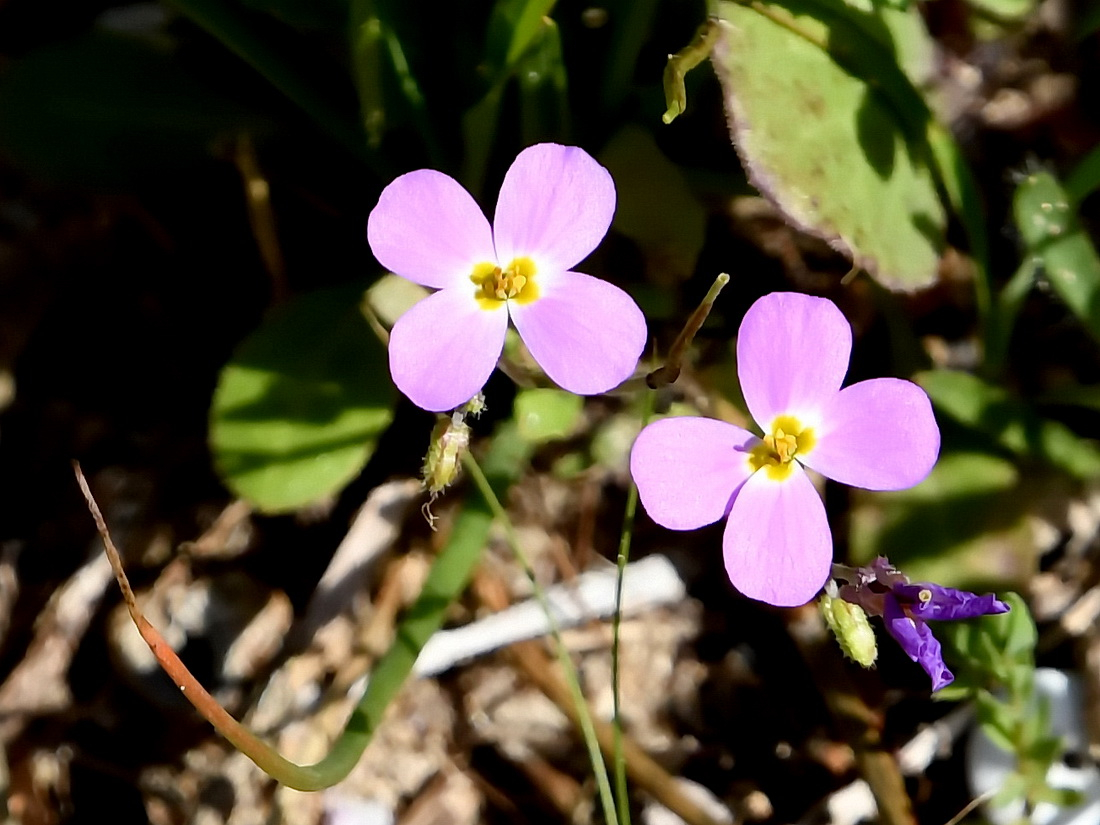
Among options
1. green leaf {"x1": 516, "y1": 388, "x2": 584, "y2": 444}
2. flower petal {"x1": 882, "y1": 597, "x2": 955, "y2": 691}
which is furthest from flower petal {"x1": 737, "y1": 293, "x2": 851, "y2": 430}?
green leaf {"x1": 516, "y1": 388, "x2": 584, "y2": 444}

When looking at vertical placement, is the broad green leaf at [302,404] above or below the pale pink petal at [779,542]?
below

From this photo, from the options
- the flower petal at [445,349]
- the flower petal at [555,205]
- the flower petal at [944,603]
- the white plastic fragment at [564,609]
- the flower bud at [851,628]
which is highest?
the flower petal at [555,205]

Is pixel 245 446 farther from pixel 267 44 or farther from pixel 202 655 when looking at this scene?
pixel 267 44

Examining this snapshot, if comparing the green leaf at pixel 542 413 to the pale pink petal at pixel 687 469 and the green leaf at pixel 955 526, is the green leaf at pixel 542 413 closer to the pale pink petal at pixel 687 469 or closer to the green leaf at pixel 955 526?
the pale pink petal at pixel 687 469

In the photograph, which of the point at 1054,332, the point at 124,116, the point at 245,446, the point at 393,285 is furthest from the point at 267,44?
the point at 1054,332

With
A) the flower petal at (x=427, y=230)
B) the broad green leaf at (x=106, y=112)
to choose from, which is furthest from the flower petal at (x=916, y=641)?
the broad green leaf at (x=106, y=112)

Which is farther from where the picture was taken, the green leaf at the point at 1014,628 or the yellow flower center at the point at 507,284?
the green leaf at the point at 1014,628

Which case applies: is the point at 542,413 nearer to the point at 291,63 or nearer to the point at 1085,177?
the point at 291,63

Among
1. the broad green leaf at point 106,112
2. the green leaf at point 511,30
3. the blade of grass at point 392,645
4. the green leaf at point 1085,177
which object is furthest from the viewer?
the broad green leaf at point 106,112
